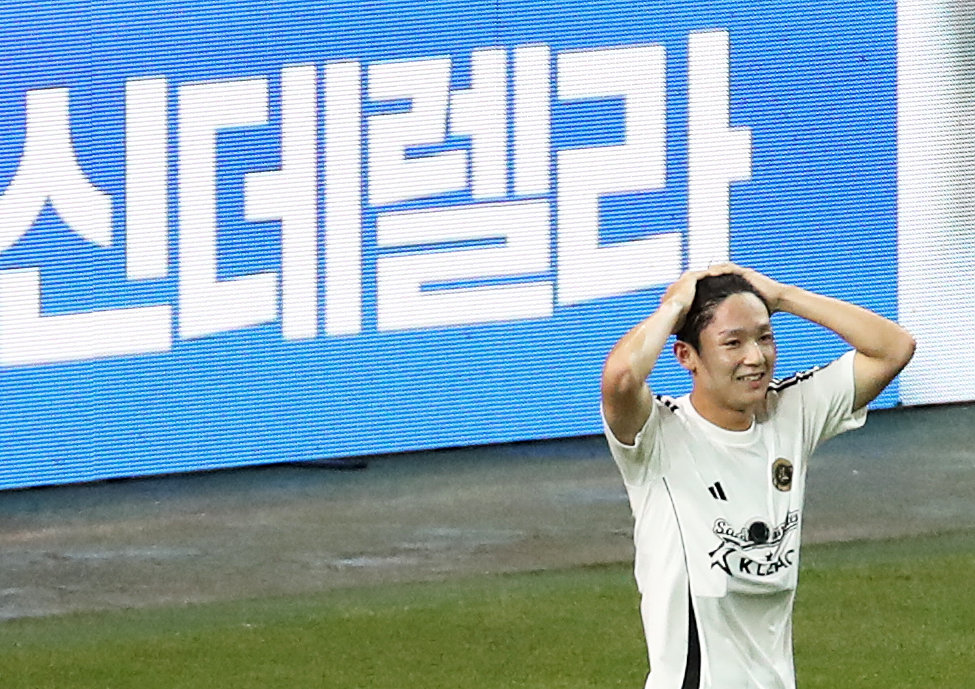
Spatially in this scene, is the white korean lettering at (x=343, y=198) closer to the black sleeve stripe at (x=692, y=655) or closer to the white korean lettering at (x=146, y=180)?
the white korean lettering at (x=146, y=180)

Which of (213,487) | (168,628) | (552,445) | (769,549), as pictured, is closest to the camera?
(769,549)

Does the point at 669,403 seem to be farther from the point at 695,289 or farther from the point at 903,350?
the point at 903,350

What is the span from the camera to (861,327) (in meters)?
4.37

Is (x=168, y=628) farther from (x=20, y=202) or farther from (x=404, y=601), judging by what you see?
(x=20, y=202)

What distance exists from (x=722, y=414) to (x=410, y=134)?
596 cm

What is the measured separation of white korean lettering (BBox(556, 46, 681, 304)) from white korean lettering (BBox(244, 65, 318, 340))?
131cm

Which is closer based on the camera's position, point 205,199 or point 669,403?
point 669,403

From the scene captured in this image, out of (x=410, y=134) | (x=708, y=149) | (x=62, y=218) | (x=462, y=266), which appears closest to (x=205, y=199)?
(x=62, y=218)

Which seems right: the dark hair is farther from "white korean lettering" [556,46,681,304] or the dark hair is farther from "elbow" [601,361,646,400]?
"white korean lettering" [556,46,681,304]

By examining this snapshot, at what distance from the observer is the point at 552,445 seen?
415 inches

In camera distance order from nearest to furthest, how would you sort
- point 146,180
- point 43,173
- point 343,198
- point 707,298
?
1. point 707,298
2. point 43,173
3. point 146,180
4. point 343,198

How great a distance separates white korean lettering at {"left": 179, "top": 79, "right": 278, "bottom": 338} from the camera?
9.58 m

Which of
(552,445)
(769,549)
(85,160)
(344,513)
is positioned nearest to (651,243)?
(552,445)

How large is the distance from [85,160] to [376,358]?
1764 mm
